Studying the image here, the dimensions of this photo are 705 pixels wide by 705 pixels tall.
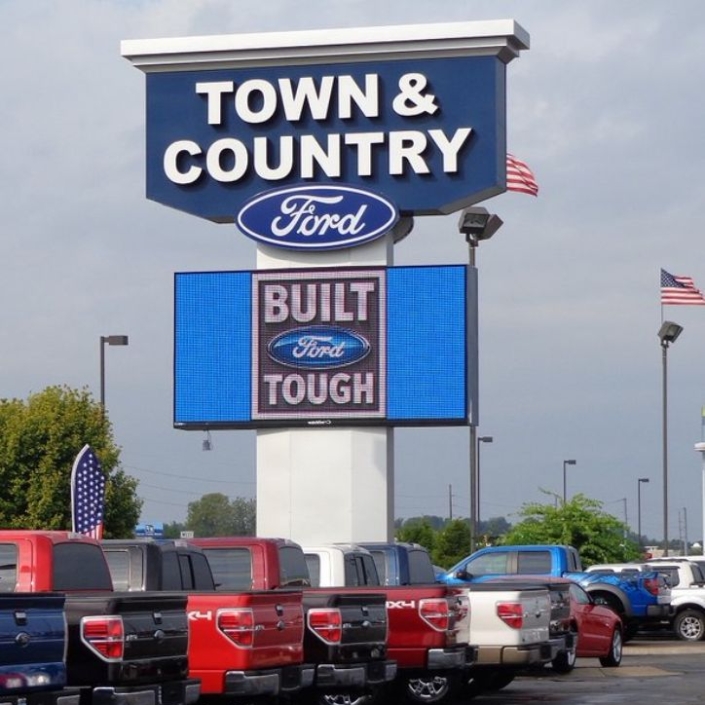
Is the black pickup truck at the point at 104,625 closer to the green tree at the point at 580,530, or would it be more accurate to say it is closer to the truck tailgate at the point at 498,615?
the truck tailgate at the point at 498,615

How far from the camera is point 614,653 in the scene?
92.4 ft

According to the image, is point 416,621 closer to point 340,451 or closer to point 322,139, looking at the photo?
point 340,451

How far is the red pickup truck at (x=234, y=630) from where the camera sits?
15.1 metres

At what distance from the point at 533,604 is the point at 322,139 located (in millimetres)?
14870

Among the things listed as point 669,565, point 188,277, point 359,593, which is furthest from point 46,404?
point 359,593

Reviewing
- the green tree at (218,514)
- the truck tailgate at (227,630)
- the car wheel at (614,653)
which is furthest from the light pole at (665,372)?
the green tree at (218,514)

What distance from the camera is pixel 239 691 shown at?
49.7 ft

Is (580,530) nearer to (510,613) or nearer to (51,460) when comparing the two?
(51,460)

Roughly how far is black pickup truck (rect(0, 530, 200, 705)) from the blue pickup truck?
Answer: 14.7 meters

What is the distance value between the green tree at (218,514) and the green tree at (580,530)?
80.1 m

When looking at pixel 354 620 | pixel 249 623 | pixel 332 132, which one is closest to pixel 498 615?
pixel 354 620

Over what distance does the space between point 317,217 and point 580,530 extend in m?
17.1

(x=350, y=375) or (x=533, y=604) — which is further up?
(x=350, y=375)

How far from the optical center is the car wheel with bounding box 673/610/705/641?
36125 millimetres
